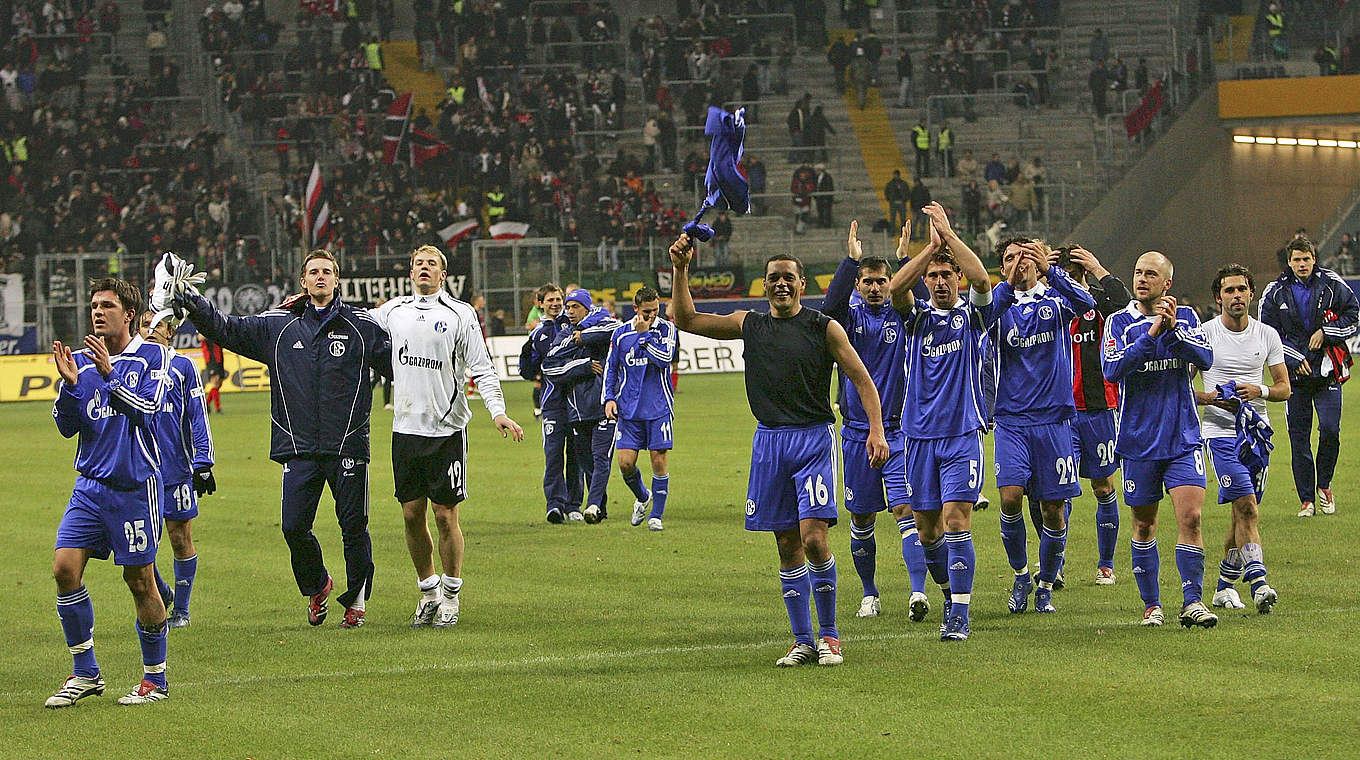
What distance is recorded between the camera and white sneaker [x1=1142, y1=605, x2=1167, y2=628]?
31.0ft

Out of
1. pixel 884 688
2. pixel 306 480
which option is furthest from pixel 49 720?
pixel 884 688

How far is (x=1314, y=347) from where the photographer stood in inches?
552

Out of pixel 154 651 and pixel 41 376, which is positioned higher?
pixel 154 651

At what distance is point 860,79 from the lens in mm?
49906

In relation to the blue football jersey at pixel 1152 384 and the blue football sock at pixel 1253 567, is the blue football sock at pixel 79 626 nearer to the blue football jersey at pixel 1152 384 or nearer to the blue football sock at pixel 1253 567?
the blue football jersey at pixel 1152 384

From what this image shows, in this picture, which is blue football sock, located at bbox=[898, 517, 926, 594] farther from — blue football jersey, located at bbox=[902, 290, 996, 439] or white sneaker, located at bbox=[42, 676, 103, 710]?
white sneaker, located at bbox=[42, 676, 103, 710]

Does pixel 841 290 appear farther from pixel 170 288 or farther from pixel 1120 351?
pixel 170 288

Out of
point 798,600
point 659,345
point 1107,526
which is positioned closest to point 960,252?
point 798,600

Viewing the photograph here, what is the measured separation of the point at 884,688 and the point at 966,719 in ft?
2.48

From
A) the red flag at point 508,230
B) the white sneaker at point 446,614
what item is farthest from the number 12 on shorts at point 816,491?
the red flag at point 508,230

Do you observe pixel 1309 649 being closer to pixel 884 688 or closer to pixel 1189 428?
pixel 1189 428

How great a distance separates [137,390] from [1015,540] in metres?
5.32

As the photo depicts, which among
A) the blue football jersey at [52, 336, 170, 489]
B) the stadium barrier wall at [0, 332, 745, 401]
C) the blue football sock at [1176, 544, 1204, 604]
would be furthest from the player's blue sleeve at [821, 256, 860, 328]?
the stadium barrier wall at [0, 332, 745, 401]

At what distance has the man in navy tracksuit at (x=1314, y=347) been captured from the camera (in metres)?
14.1
